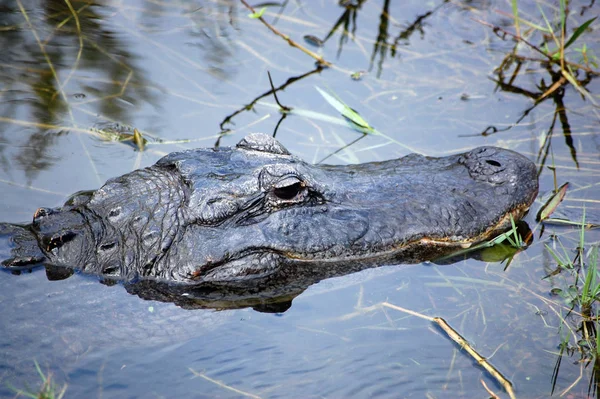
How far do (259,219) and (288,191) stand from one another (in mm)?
236

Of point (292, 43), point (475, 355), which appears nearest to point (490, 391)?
point (475, 355)

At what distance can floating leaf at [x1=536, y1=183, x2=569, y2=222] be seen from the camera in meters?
4.78

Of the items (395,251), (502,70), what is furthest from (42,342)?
(502,70)

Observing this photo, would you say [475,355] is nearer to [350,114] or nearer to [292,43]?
[350,114]

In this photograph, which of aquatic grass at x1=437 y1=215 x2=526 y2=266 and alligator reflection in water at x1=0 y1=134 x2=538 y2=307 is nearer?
alligator reflection in water at x1=0 y1=134 x2=538 y2=307

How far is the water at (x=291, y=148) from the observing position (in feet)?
11.5

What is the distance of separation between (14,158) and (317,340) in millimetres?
2895

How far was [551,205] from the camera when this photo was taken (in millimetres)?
4824

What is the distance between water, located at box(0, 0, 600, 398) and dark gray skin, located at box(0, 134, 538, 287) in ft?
0.57

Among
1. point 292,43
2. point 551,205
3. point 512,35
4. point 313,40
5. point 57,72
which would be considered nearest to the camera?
point 551,205

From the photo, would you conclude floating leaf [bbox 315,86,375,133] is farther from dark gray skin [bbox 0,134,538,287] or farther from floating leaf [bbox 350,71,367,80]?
dark gray skin [bbox 0,134,538,287]

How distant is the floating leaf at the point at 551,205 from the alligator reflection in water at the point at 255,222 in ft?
1.77

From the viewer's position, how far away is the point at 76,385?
10.9ft

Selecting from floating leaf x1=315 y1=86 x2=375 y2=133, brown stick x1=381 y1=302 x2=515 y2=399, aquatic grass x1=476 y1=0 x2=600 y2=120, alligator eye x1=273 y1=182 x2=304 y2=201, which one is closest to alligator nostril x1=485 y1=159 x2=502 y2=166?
brown stick x1=381 y1=302 x2=515 y2=399
